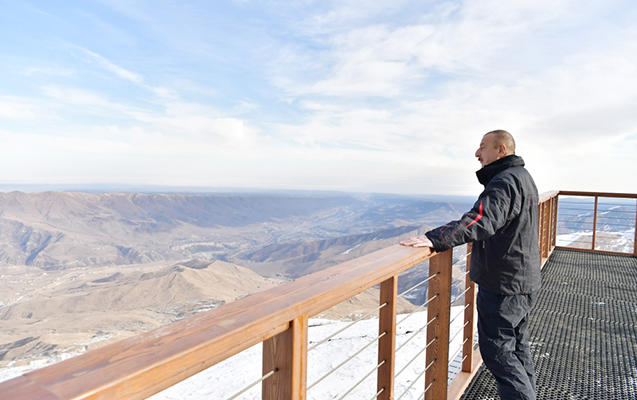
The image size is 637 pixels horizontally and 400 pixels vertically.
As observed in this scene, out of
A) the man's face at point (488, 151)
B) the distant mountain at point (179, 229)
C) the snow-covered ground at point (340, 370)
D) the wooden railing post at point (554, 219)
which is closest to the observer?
Result: the man's face at point (488, 151)

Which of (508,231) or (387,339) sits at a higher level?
(508,231)

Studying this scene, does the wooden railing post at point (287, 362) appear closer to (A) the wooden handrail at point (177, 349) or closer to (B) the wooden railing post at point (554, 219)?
(A) the wooden handrail at point (177, 349)

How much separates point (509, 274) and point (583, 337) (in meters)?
1.72

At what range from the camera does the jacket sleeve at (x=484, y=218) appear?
140 cm

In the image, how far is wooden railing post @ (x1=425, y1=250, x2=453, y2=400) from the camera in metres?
1.59

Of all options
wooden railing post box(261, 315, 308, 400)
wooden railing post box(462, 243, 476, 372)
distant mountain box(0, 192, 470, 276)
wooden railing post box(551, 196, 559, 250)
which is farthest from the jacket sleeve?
distant mountain box(0, 192, 470, 276)

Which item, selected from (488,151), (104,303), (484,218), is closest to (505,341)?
(484,218)

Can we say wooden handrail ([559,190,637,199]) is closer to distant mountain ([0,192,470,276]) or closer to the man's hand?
the man's hand

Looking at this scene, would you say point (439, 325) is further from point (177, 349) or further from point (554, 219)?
point (554, 219)

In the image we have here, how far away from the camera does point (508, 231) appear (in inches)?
63.8

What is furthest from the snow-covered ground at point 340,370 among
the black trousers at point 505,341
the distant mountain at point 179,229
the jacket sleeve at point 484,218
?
the distant mountain at point 179,229

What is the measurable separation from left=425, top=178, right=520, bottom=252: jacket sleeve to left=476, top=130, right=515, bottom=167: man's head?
0.26 metres

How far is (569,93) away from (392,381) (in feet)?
35.5

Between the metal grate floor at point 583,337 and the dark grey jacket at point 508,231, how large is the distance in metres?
0.78
